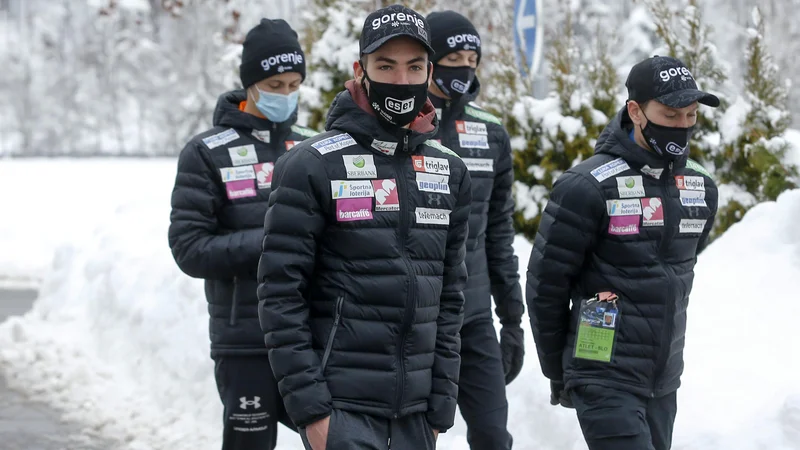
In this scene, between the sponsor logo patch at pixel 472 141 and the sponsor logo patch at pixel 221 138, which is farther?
the sponsor logo patch at pixel 472 141

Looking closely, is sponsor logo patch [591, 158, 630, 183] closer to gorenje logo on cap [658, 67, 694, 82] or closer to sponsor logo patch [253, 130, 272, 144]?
gorenje logo on cap [658, 67, 694, 82]

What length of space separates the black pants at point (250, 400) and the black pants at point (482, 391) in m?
0.90

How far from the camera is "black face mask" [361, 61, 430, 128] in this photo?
3879 mm

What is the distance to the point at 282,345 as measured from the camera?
373 centimetres

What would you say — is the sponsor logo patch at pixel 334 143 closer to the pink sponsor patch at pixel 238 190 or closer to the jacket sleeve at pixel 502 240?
the pink sponsor patch at pixel 238 190

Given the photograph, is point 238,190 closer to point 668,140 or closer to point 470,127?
point 470,127

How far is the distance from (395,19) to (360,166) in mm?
492

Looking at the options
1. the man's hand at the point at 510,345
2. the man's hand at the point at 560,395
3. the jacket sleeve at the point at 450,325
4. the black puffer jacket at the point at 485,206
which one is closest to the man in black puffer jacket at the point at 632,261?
the man's hand at the point at 560,395

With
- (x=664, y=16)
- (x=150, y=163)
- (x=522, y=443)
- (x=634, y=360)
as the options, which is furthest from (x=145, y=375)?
(x=150, y=163)

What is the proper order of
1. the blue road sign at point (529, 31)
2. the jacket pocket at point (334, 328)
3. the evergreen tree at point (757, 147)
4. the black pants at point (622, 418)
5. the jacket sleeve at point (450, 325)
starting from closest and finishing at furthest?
the jacket pocket at point (334, 328) → the jacket sleeve at point (450, 325) → the black pants at point (622, 418) → the evergreen tree at point (757, 147) → the blue road sign at point (529, 31)

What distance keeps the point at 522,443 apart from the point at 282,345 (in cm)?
327

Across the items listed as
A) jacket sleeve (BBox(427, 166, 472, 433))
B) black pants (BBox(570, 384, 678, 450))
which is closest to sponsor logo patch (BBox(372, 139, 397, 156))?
jacket sleeve (BBox(427, 166, 472, 433))

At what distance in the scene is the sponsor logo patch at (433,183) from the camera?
397 cm

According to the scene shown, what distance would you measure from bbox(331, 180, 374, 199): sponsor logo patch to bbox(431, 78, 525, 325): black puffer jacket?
192cm
